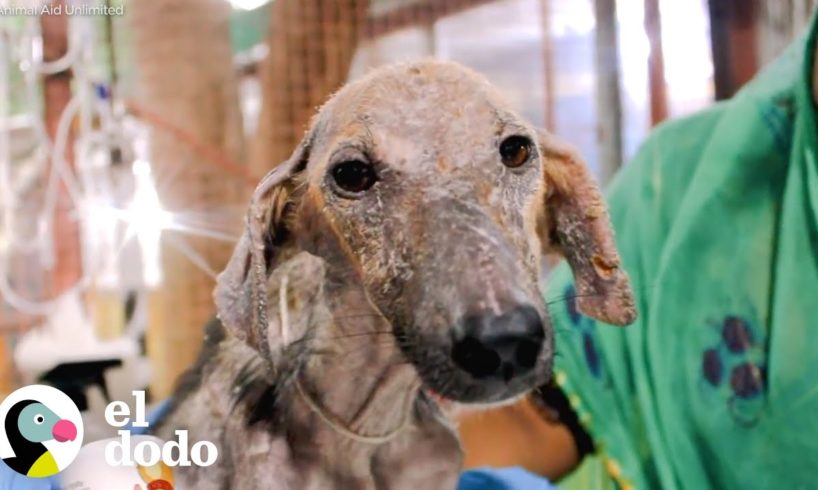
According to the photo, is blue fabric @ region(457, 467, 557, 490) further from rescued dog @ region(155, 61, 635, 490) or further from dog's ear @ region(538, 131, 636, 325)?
dog's ear @ region(538, 131, 636, 325)

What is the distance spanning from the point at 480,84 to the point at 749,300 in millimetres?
347

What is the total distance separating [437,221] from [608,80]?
29 cm

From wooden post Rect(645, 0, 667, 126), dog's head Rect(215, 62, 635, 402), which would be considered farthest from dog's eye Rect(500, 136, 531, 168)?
wooden post Rect(645, 0, 667, 126)

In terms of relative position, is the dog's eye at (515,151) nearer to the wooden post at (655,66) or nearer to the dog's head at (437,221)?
the dog's head at (437,221)

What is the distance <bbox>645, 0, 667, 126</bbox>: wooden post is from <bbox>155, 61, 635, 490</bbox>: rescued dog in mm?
159

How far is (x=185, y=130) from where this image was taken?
596 millimetres

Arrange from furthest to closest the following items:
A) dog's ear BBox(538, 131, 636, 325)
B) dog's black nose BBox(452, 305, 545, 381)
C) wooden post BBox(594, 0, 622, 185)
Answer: wooden post BBox(594, 0, 622, 185) < dog's ear BBox(538, 131, 636, 325) < dog's black nose BBox(452, 305, 545, 381)

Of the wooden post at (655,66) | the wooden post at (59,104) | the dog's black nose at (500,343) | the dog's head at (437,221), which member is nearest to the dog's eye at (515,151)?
the dog's head at (437,221)

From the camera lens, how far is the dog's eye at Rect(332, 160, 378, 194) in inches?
19.9

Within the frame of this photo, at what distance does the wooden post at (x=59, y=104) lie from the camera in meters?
0.60

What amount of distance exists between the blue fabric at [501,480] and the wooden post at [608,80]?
0.28m

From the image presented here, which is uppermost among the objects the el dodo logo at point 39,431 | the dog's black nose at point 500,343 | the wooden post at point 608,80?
the wooden post at point 608,80

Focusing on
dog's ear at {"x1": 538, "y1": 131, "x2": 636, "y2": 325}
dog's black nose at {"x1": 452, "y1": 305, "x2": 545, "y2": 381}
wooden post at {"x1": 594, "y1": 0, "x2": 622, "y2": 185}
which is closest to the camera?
dog's black nose at {"x1": 452, "y1": 305, "x2": 545, "y2": 381}

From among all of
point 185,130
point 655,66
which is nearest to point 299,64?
point 185,130
